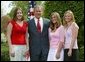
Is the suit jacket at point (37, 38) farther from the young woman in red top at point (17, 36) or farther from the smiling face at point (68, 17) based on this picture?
the smiling face at point (68, 17)

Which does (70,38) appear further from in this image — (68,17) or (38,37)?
(38,37)

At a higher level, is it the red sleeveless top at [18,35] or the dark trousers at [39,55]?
the red sleeveless top at [18,35]

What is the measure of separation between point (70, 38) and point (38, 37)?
0.72 m

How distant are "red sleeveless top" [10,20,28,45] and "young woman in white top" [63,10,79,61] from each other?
0.95 metres

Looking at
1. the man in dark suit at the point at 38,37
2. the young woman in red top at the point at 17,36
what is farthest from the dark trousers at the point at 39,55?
the young woman in red top at the point at 17,36

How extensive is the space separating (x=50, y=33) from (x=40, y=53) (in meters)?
0.51

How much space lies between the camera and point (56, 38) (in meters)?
9.41

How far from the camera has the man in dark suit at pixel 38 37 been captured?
9344 millimetres

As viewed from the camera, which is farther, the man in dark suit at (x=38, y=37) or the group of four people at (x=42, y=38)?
the man in dark suit at (x=38, y=37)

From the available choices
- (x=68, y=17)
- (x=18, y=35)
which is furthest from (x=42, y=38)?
(x=68, y=17)

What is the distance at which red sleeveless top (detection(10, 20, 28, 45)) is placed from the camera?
9203mm

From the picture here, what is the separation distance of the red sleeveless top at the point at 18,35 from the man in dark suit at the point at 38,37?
184 millimetres

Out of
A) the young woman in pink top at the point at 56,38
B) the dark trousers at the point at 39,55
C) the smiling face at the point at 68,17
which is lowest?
the dark trousers at the point at 39,55

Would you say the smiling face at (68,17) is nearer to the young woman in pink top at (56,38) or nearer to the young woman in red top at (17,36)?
the young woman in pink top at (56,38)
